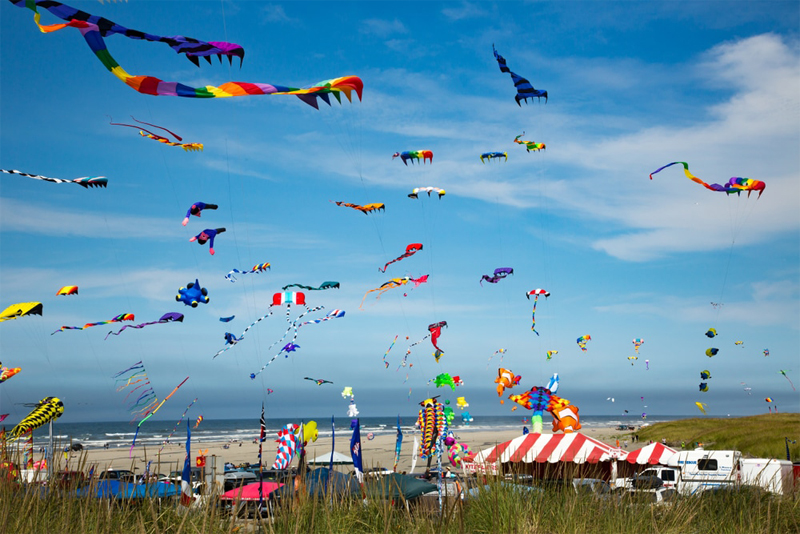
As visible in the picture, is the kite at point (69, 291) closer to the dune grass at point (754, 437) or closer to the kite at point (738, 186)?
the kite at point (738, 186)

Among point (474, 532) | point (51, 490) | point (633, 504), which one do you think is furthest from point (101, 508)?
point (633, 504)

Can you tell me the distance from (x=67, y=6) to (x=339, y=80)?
2861 mm

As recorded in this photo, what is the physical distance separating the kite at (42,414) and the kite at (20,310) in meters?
5.52

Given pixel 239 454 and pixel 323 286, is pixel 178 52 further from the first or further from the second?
pixel 239 454

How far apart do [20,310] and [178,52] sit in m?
14.0

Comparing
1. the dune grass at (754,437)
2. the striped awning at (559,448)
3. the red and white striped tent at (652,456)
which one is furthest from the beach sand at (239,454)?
→ the striped awning at (559,448)

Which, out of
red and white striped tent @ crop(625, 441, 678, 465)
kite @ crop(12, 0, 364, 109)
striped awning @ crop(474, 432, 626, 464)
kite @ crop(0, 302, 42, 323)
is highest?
kite @ crop(12, 0, 364, 109)

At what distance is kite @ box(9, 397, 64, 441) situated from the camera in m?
12.9

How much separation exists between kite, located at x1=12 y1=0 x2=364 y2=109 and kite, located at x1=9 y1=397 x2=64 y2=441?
835 cm

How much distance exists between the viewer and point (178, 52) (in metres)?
7.38

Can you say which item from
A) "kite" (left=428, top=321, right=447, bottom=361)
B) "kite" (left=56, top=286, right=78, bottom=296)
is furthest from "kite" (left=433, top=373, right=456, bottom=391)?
"kite" (left=56, top=286, right=78, bottom=296)

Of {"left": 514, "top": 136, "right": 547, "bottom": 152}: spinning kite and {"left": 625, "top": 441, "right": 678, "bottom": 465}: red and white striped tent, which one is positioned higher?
{"left": 514, "top": 136, "right": 547, "bottom": 152}: spinning kite

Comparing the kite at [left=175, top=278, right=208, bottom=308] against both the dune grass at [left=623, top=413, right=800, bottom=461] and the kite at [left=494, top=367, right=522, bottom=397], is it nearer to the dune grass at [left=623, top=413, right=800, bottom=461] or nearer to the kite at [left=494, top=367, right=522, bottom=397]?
the kite at [left=494, top=367, right=522, bottom=397]

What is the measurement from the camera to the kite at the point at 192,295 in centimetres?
2111
